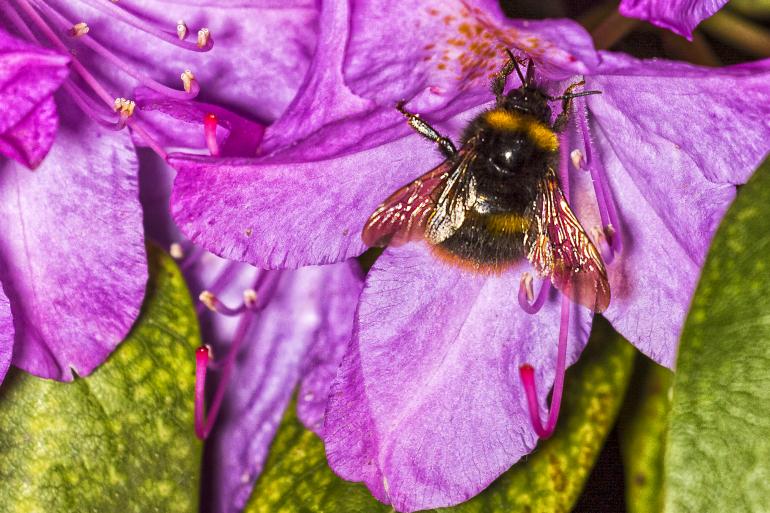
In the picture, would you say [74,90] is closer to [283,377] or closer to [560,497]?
[283,377]

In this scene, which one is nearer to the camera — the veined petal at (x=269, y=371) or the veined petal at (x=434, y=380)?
the veined petal at (x=434, y=380)

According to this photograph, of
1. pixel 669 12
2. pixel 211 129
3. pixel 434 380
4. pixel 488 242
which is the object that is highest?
pixel 669 12

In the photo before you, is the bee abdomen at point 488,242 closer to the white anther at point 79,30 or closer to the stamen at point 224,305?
the stamen at point 224,305

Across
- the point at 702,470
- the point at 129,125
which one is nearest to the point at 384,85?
the point at 129,125

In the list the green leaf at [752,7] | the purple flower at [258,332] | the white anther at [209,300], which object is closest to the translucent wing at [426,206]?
the purple flower at [258,332]

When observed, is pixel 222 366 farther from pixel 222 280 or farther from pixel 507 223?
pixel 507 223

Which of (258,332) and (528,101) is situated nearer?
(528,101)

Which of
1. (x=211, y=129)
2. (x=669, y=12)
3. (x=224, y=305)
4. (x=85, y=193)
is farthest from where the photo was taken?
(x=224, y=305)

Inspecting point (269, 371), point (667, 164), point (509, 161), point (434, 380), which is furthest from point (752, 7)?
point (269, 371)
